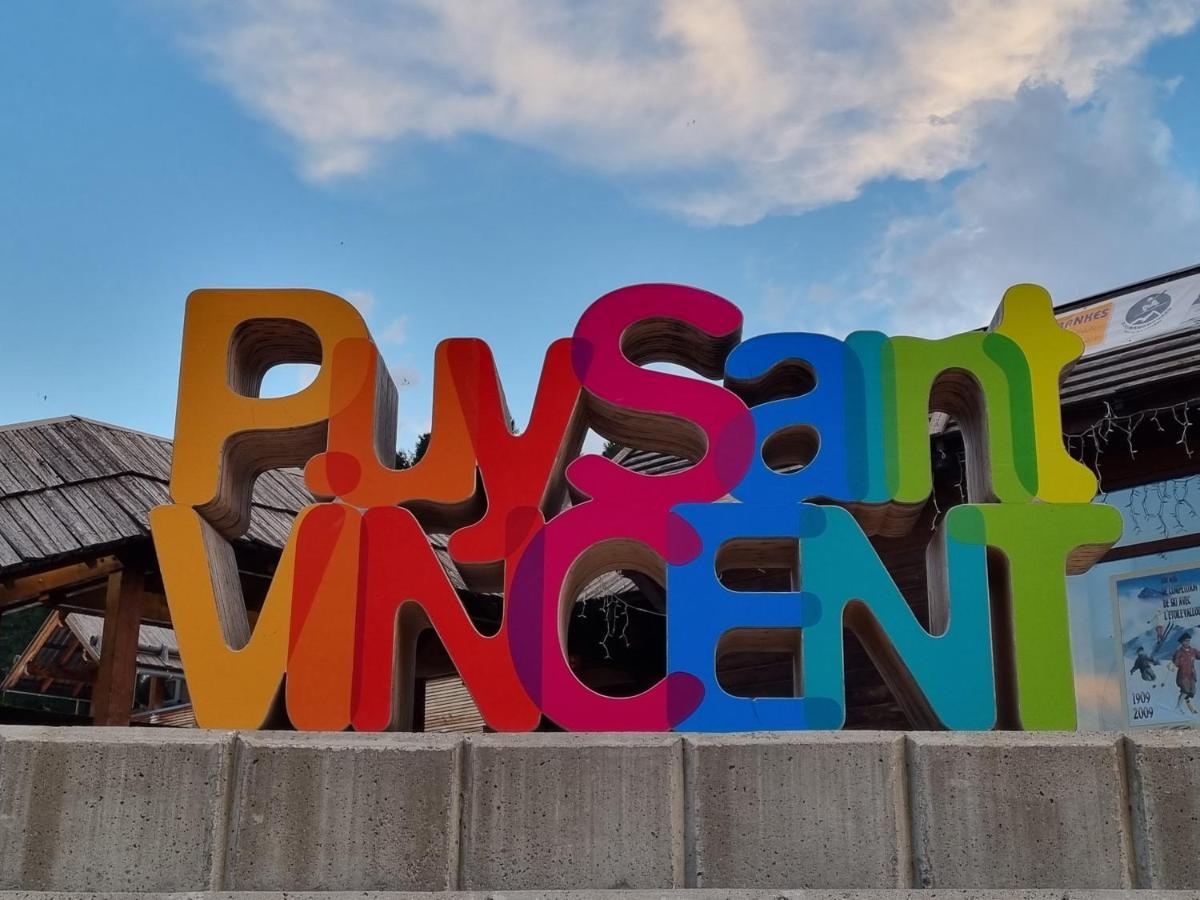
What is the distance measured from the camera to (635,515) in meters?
6.00

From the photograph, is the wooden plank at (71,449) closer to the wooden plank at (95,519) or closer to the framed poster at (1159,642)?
the wooden plank at (95,519)

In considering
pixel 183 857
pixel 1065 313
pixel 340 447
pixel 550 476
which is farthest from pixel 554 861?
pixel 1065 313

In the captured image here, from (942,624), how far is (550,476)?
1.90m

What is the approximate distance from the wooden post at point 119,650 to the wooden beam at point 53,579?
10 centimetres

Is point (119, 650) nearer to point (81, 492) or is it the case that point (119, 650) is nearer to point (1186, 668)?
point (81, 492)

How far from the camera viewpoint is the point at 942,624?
5969mm

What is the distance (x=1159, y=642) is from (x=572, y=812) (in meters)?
6.02

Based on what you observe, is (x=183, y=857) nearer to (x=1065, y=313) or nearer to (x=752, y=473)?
(x=752, y=473)

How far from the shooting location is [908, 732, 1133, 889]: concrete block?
505 cm

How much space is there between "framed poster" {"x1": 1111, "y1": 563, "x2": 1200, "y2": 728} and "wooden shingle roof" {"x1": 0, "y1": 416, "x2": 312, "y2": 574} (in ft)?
20.5

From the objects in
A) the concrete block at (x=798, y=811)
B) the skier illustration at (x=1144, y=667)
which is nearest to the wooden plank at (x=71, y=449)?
the concrete block at (x=798, y=811)

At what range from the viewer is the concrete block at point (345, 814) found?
5062 millimetres

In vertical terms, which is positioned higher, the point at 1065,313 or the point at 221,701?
the point at 1065,313

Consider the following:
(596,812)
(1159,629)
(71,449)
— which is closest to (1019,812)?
(596,812)
